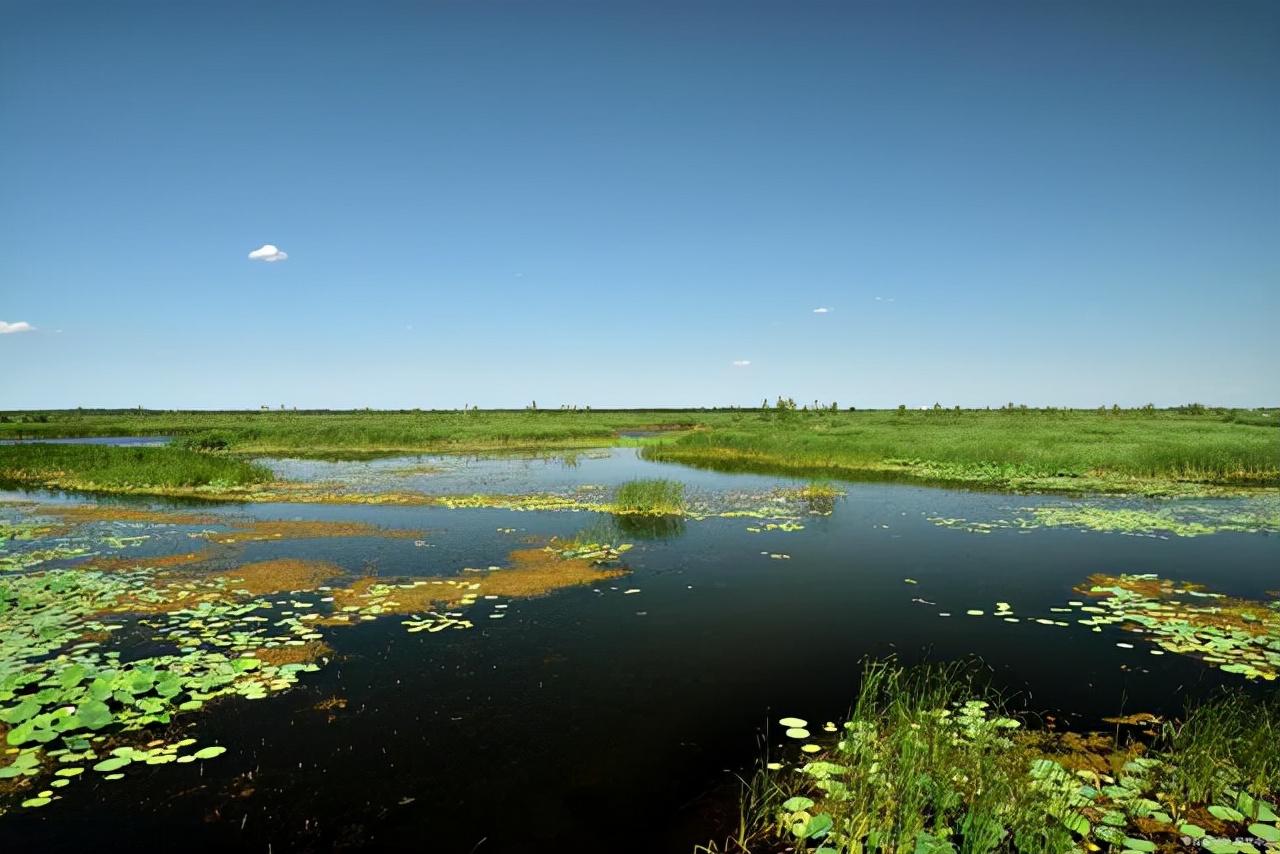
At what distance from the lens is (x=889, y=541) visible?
17703 mm

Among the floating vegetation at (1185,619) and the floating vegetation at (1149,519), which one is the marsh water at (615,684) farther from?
the floating vegetation at (1149,519)

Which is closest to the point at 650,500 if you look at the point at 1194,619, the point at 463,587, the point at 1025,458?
the point at 463,587

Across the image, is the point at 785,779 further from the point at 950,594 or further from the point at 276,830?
the point at 950,594

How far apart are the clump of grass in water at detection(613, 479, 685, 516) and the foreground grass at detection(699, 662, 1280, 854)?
48.4 feet

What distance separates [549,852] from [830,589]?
9029 millimetres

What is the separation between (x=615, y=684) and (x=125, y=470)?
3144 centimetres

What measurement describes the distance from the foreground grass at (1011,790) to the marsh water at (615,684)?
1.97 ft

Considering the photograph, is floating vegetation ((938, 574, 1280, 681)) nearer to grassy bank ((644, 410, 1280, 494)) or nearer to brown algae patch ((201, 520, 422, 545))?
brown algae patch ((201, 520, 422, 545))

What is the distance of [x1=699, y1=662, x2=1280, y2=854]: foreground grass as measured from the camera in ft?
17.5

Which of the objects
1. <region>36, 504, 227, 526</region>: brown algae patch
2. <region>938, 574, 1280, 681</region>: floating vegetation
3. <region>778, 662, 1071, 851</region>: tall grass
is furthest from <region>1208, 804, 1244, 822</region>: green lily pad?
<region>36, 504, 227, 526</region>: brown algae patch

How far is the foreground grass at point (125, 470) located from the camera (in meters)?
28.9

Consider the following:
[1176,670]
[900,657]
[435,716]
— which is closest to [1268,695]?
[1176,670]

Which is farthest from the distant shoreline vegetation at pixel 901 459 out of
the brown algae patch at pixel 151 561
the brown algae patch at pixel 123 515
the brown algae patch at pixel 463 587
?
the brown algae patch at pixel 463 587

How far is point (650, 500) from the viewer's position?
22281mm
